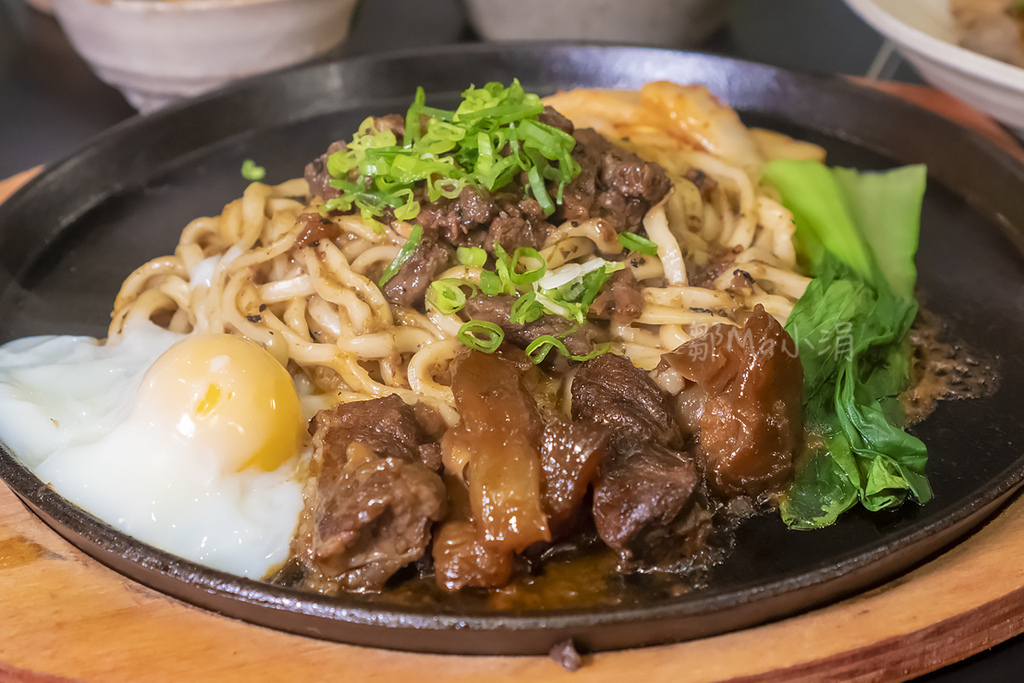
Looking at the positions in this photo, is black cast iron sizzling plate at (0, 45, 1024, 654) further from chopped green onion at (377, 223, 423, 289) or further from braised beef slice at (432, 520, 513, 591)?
chopped green onion at (377, 223, 423, 289)

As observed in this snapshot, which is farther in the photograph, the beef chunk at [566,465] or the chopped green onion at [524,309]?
the chopped green onion at [524,309]

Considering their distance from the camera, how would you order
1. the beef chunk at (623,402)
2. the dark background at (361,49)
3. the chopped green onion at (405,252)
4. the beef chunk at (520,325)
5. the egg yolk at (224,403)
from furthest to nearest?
1. the dark background at (361,49)
2. the chopped green onion at (405,252)
3. the beef chunk at (520,325)
4. the beef chunk at (623,402)
5. the egg yolk at (224,403)

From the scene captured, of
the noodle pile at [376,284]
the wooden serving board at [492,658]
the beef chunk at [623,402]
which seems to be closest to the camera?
the wooden serving board at [492,658]

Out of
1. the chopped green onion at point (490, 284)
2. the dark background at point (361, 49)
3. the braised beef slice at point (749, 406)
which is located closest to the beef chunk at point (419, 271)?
the chopped green onion at point (490, 284)

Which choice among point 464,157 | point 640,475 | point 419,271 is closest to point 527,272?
point 419,271

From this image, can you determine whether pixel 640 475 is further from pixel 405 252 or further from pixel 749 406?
pixel 405 252

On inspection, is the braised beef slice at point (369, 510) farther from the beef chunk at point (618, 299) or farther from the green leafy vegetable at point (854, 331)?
the green leafy vegetable at point (854, 331)
